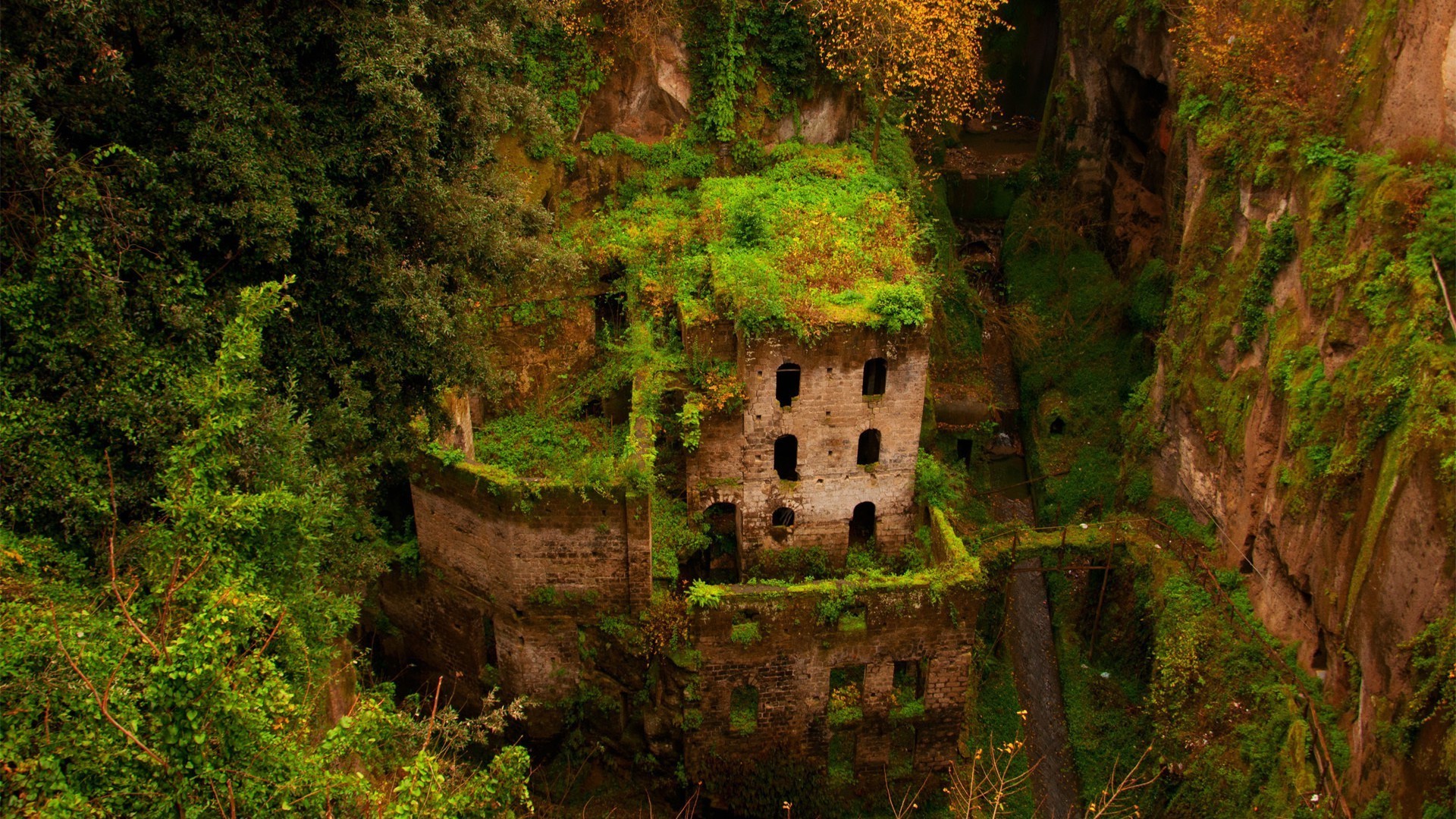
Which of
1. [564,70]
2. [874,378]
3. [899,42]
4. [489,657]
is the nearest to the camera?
[489,657]

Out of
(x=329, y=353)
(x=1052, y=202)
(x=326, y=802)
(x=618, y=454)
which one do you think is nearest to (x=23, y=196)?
(x=329, y=353)

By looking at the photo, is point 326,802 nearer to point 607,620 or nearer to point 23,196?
point 23,196

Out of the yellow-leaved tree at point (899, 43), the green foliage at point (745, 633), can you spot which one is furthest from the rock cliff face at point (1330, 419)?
the green foliage at point (745, 633)

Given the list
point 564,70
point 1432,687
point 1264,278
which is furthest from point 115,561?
point 1264,278

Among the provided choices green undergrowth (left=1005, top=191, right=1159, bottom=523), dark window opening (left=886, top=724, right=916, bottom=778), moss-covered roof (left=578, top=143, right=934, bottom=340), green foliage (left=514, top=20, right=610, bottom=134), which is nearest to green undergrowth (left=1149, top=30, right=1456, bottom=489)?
green undergrowth (left=1005, top=191, right=1159, bottom=523)

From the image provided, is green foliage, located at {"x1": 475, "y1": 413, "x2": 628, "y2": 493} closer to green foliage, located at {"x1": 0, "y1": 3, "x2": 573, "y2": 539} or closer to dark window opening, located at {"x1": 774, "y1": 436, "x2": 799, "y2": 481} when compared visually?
green foliage, located at {"x1": 0, "y1": 3, "x2": 573, "y2": 539}

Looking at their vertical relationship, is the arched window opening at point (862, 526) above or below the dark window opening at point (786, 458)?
below

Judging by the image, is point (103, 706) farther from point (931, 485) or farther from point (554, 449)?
point (931, 485)

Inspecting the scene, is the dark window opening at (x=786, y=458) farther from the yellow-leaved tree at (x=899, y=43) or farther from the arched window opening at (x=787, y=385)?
the yellow-leaved tree at (x=899, y=43)
